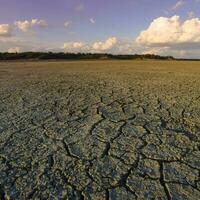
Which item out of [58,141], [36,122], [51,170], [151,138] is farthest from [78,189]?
[36,122]

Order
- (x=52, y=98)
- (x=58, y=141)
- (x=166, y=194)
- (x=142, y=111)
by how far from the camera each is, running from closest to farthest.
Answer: (x=166, y=194)
(x=58, y=141)
(x=142, y=111)
(x=52, y=98)

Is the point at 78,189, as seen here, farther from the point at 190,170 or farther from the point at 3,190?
the point at 190,170

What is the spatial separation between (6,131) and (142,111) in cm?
175

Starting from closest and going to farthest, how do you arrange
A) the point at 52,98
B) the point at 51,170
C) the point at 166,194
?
the point at 166,194
the point at 51,170
the point at 52,98

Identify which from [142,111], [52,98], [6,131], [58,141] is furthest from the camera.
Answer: [52,98]

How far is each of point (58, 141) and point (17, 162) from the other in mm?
528

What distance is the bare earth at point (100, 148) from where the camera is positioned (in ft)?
6.55

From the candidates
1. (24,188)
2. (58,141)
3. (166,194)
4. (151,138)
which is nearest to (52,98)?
(58,141)

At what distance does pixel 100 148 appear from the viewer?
2.61 metres

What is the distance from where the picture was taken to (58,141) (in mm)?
2787

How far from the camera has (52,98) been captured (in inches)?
180

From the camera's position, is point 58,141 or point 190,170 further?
point 58,141

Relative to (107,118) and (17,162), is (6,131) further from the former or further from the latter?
(107,118)

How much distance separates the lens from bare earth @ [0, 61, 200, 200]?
2.00 m
